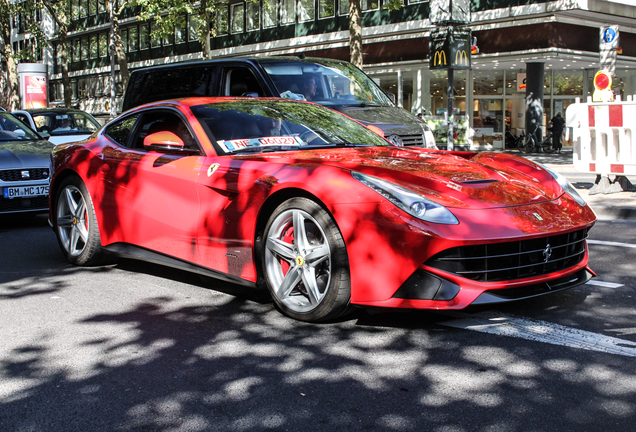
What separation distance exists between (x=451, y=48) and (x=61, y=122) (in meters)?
8.23

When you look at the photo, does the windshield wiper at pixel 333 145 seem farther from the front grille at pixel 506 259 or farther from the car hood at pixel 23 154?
the car hood at pixel 23 154

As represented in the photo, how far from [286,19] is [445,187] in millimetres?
33940

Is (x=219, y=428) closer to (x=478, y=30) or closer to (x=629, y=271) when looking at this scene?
(x=629, y=271)

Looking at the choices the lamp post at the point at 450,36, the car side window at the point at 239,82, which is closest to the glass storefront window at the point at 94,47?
the lamp post at the point at 450,36

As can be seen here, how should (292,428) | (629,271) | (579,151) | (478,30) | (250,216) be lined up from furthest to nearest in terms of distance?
(478,30) → (579,151) → (629,271) → (250,216) → (292,428)

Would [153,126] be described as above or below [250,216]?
above

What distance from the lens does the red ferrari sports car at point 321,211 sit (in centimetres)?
380

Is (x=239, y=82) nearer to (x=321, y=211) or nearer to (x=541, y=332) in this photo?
(x=321, y=211)

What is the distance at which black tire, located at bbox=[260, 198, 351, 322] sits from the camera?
4.00m

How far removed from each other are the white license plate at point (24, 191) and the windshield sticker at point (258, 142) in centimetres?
452

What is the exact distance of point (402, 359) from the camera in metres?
3.60

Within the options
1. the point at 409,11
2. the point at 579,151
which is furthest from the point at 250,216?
the point at 409,11

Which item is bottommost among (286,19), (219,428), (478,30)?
(219,428)


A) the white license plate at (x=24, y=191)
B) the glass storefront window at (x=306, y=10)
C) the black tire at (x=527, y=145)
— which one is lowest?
the white license plate at (x=24, y=191)
